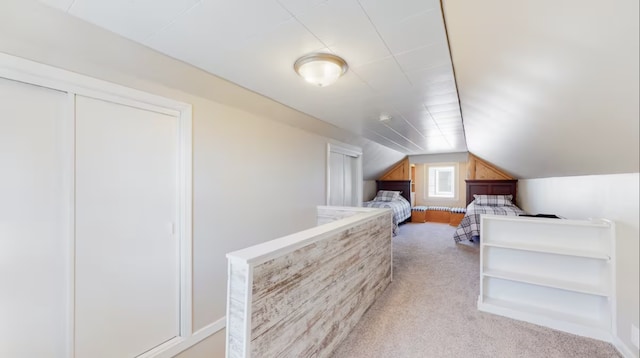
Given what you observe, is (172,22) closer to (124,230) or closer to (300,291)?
(124,230)

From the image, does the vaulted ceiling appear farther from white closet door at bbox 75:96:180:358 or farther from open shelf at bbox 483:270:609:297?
open shelf at bbox 483:270:609:297

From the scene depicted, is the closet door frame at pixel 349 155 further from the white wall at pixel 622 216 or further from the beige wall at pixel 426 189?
the beige wall at pixel 426 189

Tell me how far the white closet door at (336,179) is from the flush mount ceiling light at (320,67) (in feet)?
7.82

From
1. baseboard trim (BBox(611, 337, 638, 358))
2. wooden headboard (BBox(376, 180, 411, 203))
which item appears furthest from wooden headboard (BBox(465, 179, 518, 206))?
baseboard trim (BBox(611, 337, 638, 358))

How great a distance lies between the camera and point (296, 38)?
1.40 metres

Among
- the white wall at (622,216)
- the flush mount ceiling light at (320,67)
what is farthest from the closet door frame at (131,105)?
the white wall at (622,216)

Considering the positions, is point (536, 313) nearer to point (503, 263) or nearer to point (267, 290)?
point (503, 263)

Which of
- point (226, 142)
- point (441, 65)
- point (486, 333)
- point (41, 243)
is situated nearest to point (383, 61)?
point (441, 65)

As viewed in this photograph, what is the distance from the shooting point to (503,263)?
2.41 m

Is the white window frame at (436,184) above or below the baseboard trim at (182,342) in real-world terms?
above

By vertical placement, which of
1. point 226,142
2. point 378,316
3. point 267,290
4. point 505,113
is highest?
point 505,113

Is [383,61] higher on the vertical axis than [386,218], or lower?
higher

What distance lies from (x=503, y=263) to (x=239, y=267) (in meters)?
2.60

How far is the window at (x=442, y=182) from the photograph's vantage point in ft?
23.6
